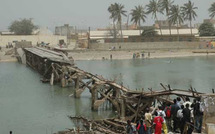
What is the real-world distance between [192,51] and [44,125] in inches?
2718

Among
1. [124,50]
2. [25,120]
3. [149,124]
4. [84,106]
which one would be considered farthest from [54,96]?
[124,50]

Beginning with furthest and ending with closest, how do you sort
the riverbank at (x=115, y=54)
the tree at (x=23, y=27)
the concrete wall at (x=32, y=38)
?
the tree at (x=23, y=27), the concrete wall at (x=32, y=38), the riverbank at (x=115, y=54)

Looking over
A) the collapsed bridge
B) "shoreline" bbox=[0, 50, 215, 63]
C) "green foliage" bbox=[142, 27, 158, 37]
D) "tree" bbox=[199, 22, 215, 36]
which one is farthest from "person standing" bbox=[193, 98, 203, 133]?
"tree" bbox=[199, 22, 215, 36]

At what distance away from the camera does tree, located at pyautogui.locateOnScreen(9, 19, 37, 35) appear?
4678 inches

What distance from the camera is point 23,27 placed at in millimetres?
119000

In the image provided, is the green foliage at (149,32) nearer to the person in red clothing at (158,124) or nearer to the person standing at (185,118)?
the person standing at (185,118)

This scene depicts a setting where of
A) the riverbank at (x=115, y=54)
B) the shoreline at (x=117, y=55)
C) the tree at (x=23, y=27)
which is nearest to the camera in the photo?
the shoreline at (x=117, y=55)

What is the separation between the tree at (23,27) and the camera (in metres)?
119

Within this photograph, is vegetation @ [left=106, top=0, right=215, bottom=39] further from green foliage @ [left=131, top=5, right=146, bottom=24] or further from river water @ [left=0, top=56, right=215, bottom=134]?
river water @ [left=0, top=56, right=215, bottom=134]

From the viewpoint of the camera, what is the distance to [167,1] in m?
110

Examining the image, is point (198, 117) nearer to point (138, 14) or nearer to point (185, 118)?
point (185, 118)

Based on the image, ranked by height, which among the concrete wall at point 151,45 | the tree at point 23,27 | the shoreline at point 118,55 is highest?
the tree at point 23,27

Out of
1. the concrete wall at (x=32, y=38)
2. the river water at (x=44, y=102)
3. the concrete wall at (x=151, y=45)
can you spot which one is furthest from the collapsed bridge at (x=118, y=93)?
the concrete wall at (x=32, y=38)

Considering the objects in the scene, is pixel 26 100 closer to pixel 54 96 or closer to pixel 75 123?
pixel 54 96
